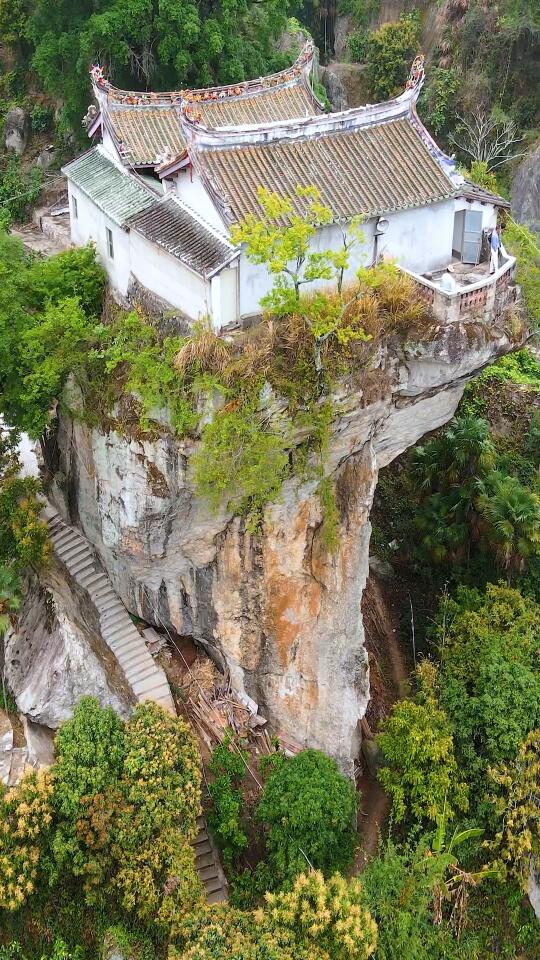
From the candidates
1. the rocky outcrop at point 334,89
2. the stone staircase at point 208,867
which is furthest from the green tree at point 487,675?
the rocky outcrop at point 334,89

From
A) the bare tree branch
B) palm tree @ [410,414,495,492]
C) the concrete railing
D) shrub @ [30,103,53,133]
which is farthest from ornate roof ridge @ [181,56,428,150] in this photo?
shrub @ [30,103,53,133]

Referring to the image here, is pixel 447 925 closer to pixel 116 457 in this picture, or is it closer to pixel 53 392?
pixel 116 457

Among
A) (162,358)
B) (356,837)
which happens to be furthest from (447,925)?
(162,358)

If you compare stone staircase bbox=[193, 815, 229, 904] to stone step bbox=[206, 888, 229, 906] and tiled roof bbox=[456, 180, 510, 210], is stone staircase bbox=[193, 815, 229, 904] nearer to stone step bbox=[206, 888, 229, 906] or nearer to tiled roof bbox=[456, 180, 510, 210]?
stone step bbox=[206, 888, 229, 906]

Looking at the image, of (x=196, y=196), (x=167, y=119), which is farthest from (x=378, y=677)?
(x=167, y=119)

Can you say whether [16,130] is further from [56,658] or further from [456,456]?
[56,658]
